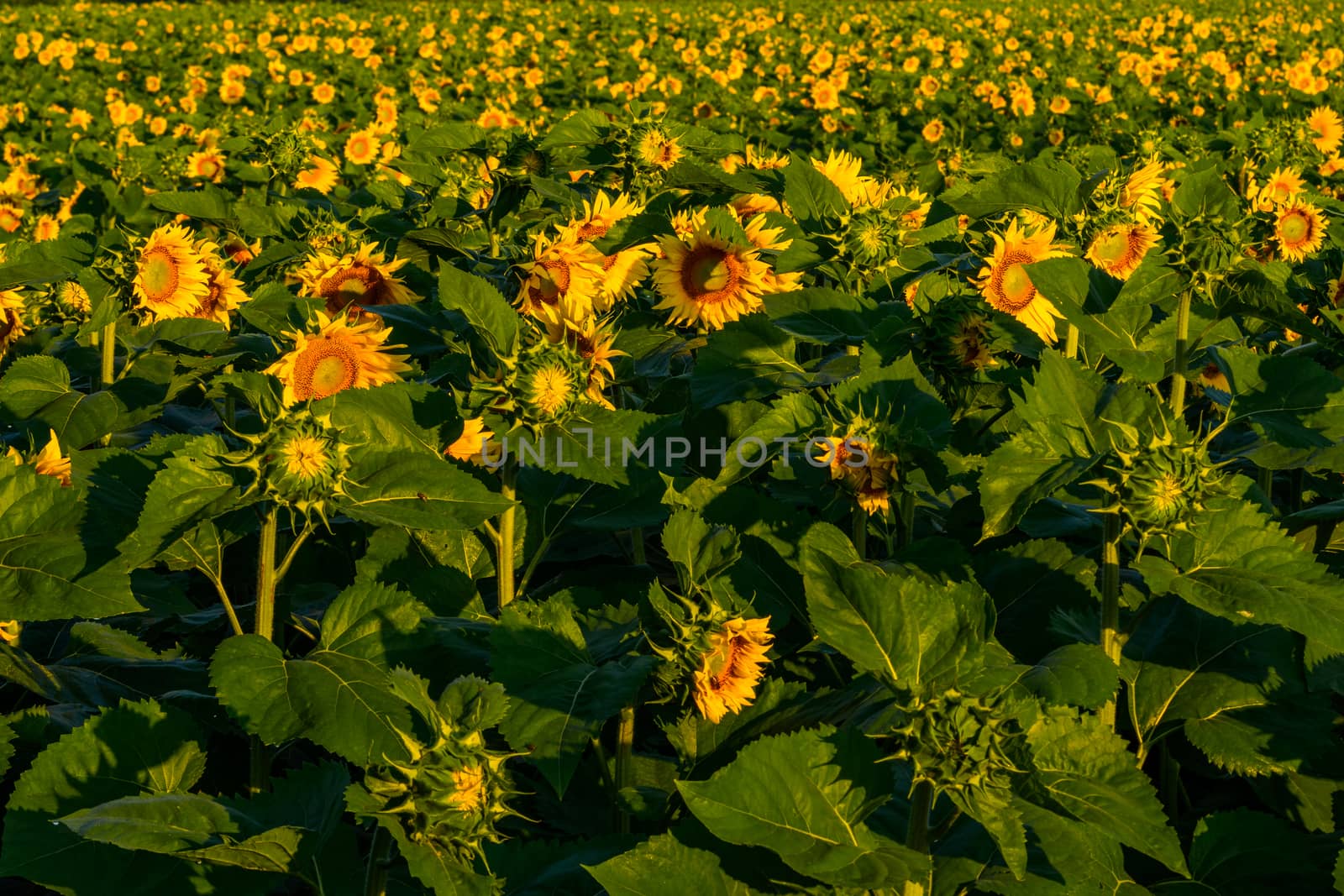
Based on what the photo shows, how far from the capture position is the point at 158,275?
371 cm

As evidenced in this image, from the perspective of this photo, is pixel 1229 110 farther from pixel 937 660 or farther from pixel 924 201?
pixel 937 660

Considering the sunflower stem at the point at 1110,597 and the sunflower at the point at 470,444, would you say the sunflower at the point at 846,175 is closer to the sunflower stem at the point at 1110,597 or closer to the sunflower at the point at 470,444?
the sunflower at the point at 470,444

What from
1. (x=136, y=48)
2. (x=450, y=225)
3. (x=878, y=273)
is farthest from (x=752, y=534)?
(x=136, y=48)

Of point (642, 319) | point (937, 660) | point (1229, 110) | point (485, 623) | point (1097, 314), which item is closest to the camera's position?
point (937, 660)

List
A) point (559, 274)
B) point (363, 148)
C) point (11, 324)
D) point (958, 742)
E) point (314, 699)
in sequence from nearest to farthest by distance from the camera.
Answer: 1. point (958, 742)
2. point (314, 699)
3. point (559, 274)
4. point (11, 324)
5. point (363, 148)

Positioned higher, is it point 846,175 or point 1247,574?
point 846,175

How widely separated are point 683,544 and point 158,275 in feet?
7.44

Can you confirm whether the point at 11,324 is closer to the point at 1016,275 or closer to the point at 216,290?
the point at 216,290

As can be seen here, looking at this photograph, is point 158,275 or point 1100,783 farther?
point 158,275

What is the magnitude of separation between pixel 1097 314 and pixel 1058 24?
67.5 feet

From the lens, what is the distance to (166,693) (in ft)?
8.21

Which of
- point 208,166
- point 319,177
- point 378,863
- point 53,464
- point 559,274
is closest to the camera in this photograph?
point 378,863

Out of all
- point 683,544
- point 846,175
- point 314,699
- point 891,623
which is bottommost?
point 314,699

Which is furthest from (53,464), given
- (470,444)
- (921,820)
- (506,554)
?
(921,820)
